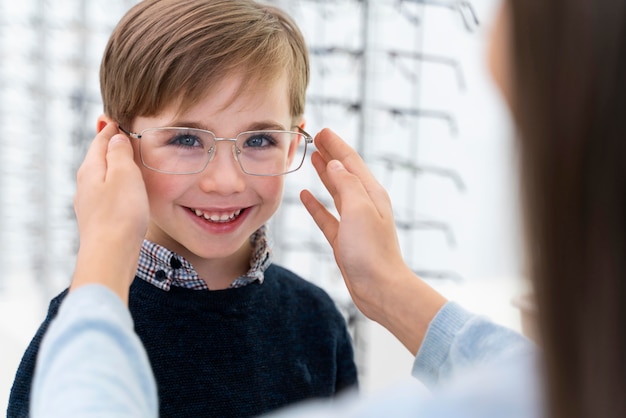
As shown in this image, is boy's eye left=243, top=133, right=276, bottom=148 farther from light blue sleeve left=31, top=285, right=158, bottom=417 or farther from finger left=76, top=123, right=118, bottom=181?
light blue sleeve left=31, top=285, right=158, bottom=417

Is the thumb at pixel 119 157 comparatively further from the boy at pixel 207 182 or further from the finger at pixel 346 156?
the finger at pixel 346 156

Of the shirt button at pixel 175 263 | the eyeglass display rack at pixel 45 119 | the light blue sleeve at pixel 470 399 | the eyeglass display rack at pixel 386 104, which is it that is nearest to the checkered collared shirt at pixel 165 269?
the shirt button at pixel 175 263

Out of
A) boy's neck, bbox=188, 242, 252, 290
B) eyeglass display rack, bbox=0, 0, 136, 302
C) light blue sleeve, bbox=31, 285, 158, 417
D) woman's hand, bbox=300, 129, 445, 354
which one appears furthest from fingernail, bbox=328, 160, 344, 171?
eyeglass display rack, bbox=0, 0, 136, 302

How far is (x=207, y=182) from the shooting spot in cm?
103

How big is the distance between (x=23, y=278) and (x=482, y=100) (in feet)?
6.66

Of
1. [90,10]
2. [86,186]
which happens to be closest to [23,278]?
[90,10]

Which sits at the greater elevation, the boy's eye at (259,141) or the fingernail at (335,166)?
the boy's eye at (259,141)

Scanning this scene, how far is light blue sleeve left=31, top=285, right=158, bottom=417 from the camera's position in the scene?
0.55 m

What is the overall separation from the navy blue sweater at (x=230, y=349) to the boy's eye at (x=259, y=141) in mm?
245

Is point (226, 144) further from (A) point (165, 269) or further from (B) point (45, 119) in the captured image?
(B) point (45, 119)

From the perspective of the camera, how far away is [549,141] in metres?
0.43

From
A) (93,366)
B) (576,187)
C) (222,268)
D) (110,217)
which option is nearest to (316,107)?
(222,268)

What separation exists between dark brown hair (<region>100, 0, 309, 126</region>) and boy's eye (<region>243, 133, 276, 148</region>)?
0.26 feet

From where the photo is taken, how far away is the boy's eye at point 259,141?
1058 mm
